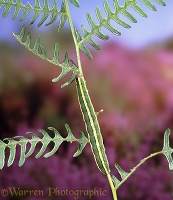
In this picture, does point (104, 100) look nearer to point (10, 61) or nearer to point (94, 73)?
point (94, 73)

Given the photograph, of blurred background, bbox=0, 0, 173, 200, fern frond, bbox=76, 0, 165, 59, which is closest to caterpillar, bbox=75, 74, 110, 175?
fern frond, bbox=76, 0, 165, 59

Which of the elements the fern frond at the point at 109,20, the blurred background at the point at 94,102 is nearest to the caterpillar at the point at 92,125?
the fern frond at the point at 109,20

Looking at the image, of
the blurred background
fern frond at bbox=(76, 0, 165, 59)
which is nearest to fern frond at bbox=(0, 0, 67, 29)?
fern frond at bbox=(76, 0, 165, 59)

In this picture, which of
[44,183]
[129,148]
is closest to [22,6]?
[44,183]

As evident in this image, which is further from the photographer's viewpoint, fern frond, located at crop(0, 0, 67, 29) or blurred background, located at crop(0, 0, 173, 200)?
blurred background, located at crop(0, 0, 173, 200)

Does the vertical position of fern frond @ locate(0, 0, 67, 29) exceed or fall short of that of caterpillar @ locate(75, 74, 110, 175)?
it exceeds it

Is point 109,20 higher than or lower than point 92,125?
higher

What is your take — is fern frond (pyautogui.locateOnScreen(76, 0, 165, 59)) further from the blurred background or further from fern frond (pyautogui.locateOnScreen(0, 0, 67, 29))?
the blurred background

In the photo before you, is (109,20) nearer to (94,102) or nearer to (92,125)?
Result: (92,125)

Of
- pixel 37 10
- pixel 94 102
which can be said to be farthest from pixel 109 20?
pixel 94 102

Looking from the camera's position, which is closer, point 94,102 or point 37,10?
point 37,10
